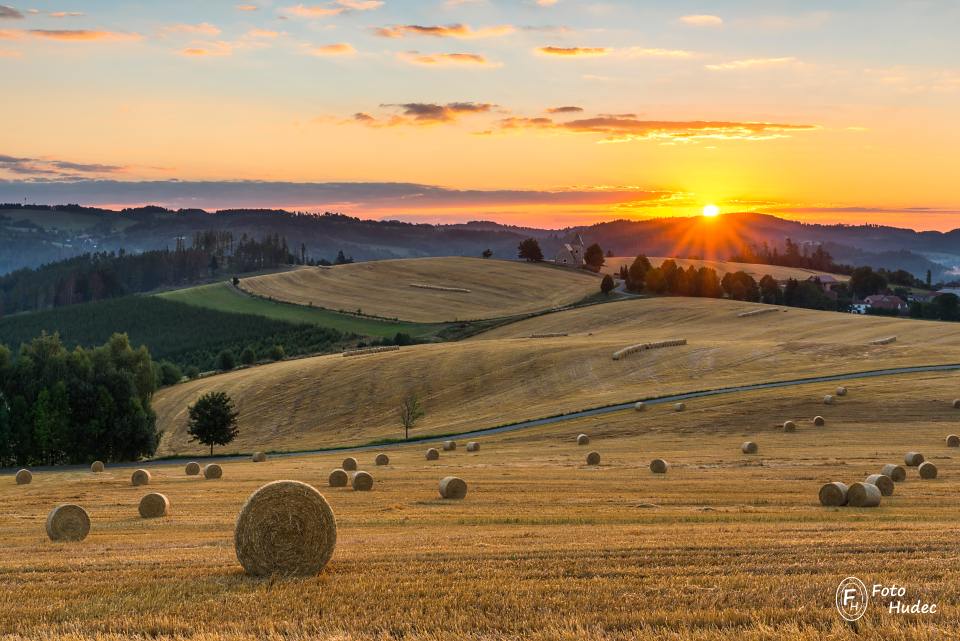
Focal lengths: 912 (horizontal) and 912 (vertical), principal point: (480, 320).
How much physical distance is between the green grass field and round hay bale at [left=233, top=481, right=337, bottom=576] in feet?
339

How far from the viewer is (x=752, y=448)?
4125cm

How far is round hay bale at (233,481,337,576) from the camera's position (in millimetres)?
17172

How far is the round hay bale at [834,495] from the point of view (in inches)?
998

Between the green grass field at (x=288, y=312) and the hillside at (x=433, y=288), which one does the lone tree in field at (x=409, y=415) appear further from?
the hillside at (x=433, y=288)

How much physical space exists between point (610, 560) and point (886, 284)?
178453mm

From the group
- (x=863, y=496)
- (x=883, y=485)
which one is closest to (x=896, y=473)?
(x=883, y=485)

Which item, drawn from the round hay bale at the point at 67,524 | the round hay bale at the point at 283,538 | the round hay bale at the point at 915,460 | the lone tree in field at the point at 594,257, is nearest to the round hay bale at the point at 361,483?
the round hay bale at the point at 67,524

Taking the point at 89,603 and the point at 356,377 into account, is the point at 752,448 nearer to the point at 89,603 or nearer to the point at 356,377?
the point at 89,603

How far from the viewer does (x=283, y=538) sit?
17281mm

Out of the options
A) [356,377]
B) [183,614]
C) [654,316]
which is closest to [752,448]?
[183,614]

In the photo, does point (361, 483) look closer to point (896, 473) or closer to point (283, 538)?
point (283, 538)

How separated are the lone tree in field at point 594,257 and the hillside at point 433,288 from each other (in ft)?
41.8

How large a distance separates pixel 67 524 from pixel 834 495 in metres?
20.4

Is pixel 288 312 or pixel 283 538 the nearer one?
pixel 283 538
